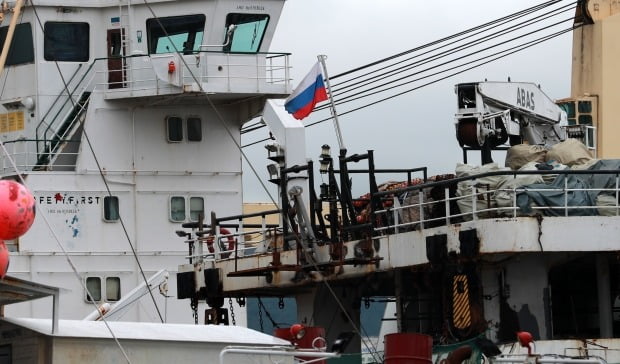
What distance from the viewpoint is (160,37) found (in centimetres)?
4500

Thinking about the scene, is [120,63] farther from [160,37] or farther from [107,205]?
[107,205]

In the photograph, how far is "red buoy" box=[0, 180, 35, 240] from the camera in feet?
85.6

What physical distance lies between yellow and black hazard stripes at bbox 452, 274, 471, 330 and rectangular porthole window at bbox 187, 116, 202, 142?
1307 centimetres

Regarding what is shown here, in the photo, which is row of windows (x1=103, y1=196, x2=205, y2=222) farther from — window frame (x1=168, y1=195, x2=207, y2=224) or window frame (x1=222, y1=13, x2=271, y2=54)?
window frame (x1=222, y1=13, x2=271, y2=54)

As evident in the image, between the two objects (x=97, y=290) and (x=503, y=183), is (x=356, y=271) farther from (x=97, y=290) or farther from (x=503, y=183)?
(x=97, y=290)

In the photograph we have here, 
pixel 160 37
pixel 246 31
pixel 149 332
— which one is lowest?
pixel 149 332

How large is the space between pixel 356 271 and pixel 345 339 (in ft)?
19.0

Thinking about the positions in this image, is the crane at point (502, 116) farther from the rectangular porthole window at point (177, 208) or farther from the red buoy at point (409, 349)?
the rectangular porthole window at point (177, 208)

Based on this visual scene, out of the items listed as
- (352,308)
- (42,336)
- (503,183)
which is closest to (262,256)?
(352,308)

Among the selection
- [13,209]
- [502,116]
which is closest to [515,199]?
[502,116]

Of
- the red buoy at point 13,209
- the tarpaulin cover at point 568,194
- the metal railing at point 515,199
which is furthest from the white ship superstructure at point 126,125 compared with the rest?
the red buoy at point 13,209

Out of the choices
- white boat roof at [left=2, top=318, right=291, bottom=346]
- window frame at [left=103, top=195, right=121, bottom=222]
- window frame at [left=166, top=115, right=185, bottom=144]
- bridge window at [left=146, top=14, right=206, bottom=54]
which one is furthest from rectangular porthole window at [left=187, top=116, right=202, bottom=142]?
white boat roof at [left=2, top=318, right=291, bottom=346]

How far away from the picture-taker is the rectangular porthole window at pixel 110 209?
4469 cm

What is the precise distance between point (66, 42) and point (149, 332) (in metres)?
17.6
